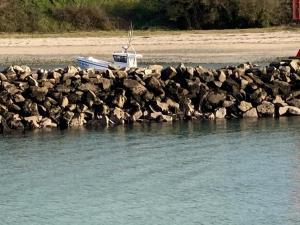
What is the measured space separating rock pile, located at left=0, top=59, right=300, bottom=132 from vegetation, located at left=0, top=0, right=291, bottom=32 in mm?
21726

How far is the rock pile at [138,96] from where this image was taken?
26.2m

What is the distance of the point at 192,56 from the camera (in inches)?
1604

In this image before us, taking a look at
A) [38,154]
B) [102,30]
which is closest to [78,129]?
[38,154]

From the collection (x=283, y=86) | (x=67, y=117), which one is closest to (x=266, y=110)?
(x=283, y=86)

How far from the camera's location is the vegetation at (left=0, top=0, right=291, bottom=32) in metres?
50.4

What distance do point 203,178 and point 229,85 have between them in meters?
8.12

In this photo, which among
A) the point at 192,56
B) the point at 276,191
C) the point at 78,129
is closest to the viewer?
the point at 276,191

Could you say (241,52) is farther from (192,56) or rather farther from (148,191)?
(148,191)

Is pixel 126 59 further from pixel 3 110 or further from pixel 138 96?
pixel 3 110

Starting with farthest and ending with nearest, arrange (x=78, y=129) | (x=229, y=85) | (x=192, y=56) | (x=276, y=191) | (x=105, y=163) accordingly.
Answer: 1. (x=192, y=56)
2. (x=229, y=85)
3. (x=78, y=129)
4. (x=105, y=163)
5. (x=276, y=191)

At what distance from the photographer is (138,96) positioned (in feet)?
87.7

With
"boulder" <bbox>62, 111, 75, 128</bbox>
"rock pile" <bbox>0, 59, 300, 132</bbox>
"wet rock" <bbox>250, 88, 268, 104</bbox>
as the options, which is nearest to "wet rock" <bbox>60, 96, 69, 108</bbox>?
"rock pile" <bbox>0, 59, 300, 132</bbox>

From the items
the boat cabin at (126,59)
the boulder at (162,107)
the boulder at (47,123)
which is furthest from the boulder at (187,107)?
the boat cabin at (126,59)

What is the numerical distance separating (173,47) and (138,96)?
17009mm
